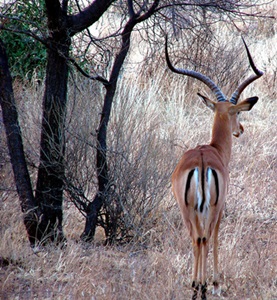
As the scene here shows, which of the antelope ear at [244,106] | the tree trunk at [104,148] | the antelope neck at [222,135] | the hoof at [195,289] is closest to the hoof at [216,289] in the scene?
the hoof at [195,289]

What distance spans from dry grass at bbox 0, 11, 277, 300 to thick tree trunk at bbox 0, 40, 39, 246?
0.95 feet

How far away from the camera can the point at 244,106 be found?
222 inches

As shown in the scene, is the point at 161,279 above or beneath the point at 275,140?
beneath

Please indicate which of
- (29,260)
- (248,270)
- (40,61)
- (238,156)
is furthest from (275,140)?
(29,260)

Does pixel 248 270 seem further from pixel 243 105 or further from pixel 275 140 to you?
pixel 275 140

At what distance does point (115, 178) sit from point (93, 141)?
18.4 inches

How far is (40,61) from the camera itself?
940cm

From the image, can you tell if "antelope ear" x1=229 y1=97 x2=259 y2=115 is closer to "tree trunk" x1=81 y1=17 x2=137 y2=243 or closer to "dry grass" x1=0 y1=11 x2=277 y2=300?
"dry grass" x1=0 y1=11 x2=277 y2=300

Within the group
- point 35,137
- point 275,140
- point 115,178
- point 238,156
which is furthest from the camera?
point 275,140

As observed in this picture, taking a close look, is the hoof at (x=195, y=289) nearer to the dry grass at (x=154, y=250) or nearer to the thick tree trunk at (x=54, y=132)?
the dry grass at (x=154, y=250)

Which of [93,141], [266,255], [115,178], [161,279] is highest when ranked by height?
[93,141]

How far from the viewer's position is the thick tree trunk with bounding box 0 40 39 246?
5383mm

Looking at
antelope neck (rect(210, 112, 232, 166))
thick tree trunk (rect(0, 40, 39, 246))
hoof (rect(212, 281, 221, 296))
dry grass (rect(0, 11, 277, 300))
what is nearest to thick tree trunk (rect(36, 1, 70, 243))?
thick tree trunk (rect(0, 40, 39, 246))

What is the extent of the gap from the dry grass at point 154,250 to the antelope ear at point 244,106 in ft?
3.33
